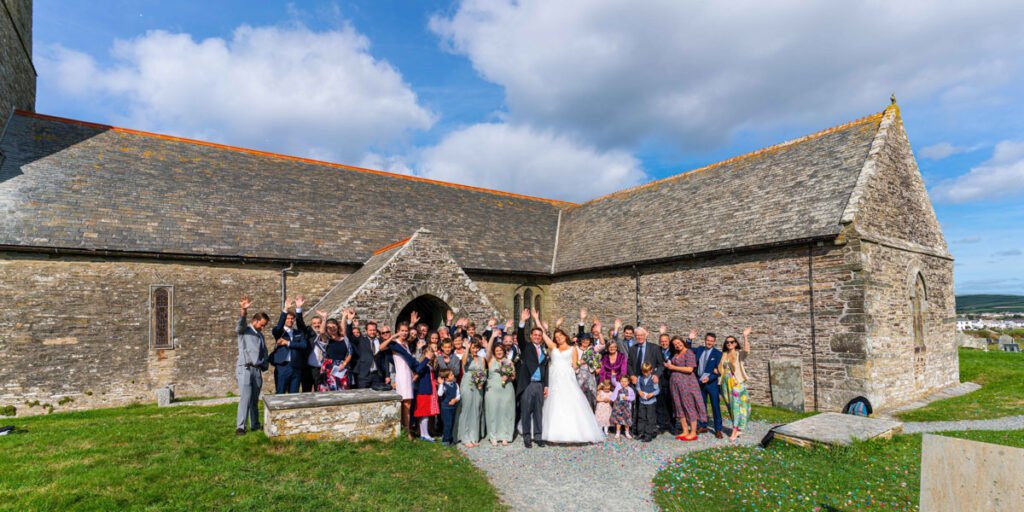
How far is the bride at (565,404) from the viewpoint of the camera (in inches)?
349

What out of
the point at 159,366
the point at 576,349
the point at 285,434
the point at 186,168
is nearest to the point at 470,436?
the point at 576,349

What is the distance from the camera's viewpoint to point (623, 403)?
31.2 feet

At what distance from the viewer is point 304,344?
29.9ft

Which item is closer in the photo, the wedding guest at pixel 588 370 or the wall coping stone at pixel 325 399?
the wall coping stone at pixel 325 399

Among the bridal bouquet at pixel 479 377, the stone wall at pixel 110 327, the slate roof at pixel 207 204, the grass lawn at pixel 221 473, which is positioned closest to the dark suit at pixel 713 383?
the bridal bouquet at pixel 479 377

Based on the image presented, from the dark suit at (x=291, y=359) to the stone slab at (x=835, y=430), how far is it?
28.4ft

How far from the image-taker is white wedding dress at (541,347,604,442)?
8.87 m

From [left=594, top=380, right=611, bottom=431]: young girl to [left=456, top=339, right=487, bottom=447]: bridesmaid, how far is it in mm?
2308

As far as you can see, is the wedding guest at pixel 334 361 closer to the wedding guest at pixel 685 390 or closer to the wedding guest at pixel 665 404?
the wedding guest at pixel 665 404

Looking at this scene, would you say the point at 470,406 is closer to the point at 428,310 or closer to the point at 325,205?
the point at 428,310

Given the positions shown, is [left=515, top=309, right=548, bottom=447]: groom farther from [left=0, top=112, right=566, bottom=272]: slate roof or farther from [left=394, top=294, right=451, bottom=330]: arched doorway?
[left=0, top=112, right=566, bottom=272]: slate roof

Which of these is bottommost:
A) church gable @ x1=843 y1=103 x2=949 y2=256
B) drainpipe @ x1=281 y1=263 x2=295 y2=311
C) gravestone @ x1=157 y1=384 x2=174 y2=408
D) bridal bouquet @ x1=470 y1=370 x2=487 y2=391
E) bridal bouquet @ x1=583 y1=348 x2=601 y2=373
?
gravestone @ x1=157 y1=384 x2=174 y2=408

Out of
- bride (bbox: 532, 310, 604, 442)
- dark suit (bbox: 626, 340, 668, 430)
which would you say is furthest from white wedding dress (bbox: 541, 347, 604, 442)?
dark suit (bbox: 626, 340, 668, 430)

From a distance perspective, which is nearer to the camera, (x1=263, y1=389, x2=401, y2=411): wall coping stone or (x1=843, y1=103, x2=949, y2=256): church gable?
(x1=263, y1=389, x2=401, y2=411): wall coping stone
